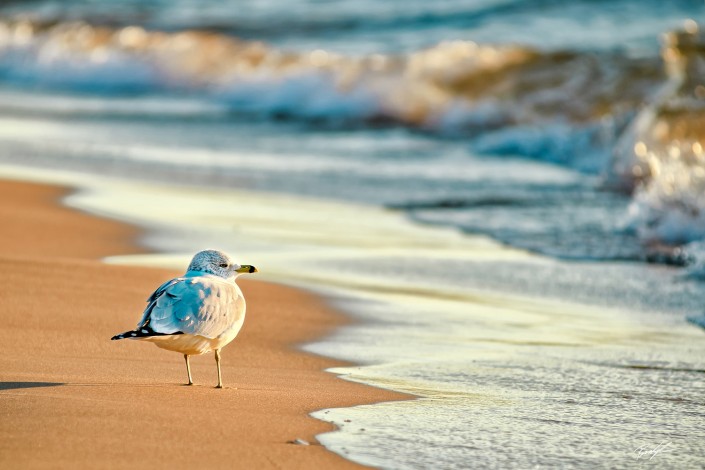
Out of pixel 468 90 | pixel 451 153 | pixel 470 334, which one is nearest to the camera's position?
pixel 470 334

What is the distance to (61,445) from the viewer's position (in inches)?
152

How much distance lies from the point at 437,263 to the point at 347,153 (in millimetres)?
5969

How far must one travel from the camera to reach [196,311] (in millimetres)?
4578

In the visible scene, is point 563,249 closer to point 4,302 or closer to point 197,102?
point 4,302

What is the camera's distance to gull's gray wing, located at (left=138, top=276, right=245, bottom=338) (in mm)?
4453

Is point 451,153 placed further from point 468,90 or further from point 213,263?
point 213,263

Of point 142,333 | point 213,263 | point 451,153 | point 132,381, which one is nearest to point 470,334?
point 213,263

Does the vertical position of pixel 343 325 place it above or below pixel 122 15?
below

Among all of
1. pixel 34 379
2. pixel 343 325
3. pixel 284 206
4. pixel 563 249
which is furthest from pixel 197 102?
pixel 34 379

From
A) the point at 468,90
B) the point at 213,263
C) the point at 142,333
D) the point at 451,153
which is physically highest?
the point at 468,90

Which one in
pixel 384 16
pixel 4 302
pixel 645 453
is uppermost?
pixel 384 16
